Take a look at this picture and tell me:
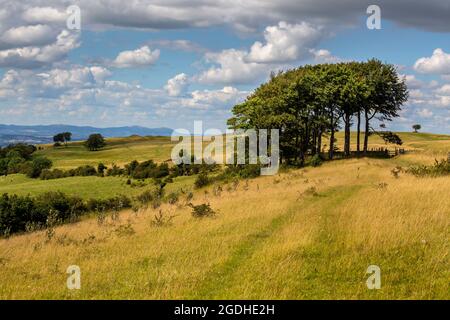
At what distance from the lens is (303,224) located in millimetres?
18391

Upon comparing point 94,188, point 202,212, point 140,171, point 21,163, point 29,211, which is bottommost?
point 94,188

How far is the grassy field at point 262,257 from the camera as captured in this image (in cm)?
1131

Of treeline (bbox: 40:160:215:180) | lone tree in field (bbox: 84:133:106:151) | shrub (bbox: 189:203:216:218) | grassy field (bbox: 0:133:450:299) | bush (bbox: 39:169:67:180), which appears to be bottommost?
bush (bbox: 39:169:67:180)

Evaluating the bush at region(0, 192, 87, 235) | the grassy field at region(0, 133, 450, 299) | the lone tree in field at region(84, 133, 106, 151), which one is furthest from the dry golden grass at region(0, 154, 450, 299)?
the lone tree in field at region(84, 133, 106, 151)

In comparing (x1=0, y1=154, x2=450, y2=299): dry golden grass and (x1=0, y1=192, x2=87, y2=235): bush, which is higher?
(x1=0, y1=154, x2=450, y2=299): dry golden grass

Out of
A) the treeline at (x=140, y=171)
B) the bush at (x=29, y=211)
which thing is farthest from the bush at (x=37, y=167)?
the bush at (x=29, y=211)

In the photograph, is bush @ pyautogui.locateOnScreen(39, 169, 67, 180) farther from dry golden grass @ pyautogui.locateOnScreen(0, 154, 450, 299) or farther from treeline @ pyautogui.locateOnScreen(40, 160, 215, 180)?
dry golden grass @ pyautogui.locateOnScreen(0, 154, 450, 299)

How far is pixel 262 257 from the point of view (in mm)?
13844

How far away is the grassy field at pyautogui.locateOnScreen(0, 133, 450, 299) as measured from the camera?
11.3m

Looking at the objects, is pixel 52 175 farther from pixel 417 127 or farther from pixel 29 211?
pixel 417 127

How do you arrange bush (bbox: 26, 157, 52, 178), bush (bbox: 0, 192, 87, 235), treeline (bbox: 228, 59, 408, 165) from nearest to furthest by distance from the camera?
bush (bbox: 0, 192, 87, 235) → treeline (bbox: 228, 59, 408, 165) → bush (bbox: 26, 157, 52, 178)

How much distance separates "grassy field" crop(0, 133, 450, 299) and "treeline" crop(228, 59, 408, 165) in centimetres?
4159

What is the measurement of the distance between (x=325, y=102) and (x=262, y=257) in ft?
176

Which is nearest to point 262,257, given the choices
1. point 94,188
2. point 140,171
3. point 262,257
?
point 262,257
